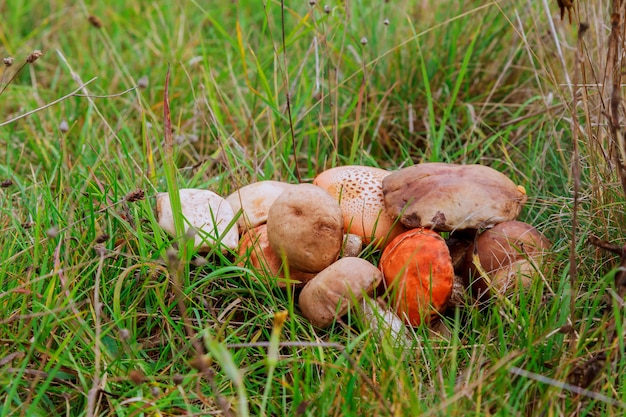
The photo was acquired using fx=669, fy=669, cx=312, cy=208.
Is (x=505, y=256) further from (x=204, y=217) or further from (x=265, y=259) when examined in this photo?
(x=204, y=217)

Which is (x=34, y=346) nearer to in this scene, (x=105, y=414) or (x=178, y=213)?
(x=105, y=414)

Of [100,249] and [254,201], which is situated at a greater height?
[100,249]

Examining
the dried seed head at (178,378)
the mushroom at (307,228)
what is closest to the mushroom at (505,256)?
the mushroom at (307,228)

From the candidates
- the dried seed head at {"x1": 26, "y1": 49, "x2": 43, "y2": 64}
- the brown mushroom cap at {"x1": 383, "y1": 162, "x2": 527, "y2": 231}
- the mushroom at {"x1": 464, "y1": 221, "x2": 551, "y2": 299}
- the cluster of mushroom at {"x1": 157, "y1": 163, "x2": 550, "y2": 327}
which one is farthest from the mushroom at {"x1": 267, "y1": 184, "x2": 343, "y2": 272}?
the dried seed head at {"x1": 26, "y1": 49, "x2": 43, "y2": 64}

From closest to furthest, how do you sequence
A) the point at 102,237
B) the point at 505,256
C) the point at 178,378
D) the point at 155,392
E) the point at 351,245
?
the point at 178,378 → the point at 155,392 → the point at 102,237 → the point at 505,256 → the point at 351,245

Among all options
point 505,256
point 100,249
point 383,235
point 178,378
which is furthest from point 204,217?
point 505,256
